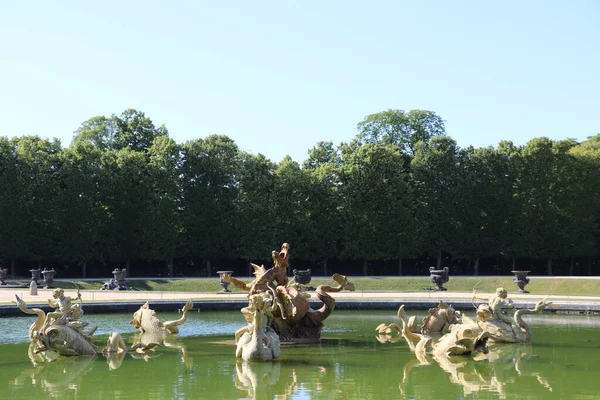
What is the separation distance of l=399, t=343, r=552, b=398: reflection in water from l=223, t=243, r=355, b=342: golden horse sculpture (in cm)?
323

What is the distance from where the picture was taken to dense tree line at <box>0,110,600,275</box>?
167ft

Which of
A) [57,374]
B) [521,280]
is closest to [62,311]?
[57,374]

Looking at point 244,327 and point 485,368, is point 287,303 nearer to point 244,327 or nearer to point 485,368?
point 244,327

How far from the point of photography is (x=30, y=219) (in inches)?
1944

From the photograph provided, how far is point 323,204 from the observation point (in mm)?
52719

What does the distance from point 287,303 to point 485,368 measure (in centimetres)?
546

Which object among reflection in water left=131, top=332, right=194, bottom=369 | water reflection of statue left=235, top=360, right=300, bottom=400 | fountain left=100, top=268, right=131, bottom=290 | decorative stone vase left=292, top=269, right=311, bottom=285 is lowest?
water reflection of statue left=235, top=360, right=300, bottom=400

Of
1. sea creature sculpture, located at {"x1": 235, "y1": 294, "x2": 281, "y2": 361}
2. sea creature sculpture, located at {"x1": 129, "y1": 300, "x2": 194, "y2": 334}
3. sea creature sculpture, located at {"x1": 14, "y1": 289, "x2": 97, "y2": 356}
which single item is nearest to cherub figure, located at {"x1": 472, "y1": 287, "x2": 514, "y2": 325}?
sea creature sculpture, located at {"x1": 235, "y1": 294, "x2": 281, "y2": 361}

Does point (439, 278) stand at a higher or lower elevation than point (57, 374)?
higher

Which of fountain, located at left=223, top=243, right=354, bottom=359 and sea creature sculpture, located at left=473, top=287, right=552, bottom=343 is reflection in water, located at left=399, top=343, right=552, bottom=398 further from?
fountain, located at left=223, top=243, right=354, bottom=359

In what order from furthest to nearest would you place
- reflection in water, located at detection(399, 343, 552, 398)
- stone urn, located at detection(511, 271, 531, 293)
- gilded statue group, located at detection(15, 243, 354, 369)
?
stone urn, located at detection(511, 271, 531, 293) → gilded statue group, located at detection(15, 243, 354, 369) → reflection in water, located at detection(399, 343, 552, 398)

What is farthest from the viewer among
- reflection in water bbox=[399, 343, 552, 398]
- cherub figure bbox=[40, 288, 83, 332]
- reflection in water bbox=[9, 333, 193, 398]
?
cherub figure bbox=[40, 288, 83, 332]

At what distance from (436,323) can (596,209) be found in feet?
115

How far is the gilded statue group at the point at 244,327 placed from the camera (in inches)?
669
